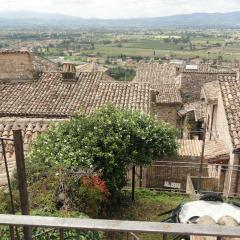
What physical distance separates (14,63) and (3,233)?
1556cm

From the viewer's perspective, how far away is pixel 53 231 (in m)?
6.64

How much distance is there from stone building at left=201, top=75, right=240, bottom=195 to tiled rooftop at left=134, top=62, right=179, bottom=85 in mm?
19397

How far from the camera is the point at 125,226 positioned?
101 inches

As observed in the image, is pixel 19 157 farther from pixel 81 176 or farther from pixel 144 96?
pixel 144 96

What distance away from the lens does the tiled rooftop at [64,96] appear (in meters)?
17.5

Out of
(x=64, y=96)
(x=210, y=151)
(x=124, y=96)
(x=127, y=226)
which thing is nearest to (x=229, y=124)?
(x=210, y=151)

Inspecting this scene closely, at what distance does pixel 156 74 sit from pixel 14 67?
71.5 feet

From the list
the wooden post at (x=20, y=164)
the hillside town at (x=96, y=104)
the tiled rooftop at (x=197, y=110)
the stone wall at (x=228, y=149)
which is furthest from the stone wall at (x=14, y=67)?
the wooden post at (x=20, y=164)

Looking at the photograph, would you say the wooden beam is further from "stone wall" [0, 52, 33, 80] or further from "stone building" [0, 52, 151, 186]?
"stone wall" [0, 52, 33, 80]

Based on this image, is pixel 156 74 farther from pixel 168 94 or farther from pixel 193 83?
pixel 168 94

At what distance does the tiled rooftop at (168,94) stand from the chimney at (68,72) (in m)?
9.78

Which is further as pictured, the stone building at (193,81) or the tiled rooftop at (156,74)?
the tiled rooftop at (156,74)

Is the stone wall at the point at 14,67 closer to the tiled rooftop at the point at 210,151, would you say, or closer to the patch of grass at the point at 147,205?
the tiled rooftop at the point at 210,151

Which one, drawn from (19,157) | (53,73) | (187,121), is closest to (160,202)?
(19,157)
